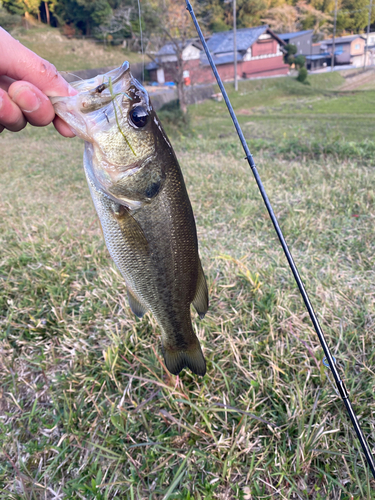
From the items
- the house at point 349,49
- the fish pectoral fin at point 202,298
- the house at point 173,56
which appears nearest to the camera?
the fish pectoral fin at point 202,298

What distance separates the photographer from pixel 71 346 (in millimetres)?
2092

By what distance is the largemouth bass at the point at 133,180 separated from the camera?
3.21ft

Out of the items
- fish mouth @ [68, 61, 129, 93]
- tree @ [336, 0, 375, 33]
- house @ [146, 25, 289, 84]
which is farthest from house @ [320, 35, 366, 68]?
fish mouth @ [68, 61, 129, 93]

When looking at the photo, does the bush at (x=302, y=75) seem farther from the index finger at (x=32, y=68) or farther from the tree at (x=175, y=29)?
the index finger at (x=32, y=68)

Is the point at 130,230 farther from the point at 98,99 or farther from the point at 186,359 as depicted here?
the point at 186,359

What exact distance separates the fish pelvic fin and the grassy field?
0.34m

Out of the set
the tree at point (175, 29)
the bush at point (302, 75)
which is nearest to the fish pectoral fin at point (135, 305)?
the tree at point (175, 29)

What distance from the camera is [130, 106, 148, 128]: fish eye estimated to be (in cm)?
98

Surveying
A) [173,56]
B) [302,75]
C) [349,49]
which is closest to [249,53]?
[302,75]

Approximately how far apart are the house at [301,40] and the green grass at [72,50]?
33.8 feet

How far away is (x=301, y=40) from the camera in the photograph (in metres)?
21.8

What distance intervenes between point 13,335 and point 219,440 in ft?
5.13

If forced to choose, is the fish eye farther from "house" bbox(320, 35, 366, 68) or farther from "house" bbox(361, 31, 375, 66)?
"house" bbox(320, 35, 366, 68)

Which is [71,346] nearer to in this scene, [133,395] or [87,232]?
[133,395]
